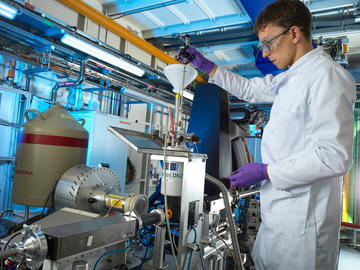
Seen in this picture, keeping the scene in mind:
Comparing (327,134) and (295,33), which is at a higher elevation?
(295,33)

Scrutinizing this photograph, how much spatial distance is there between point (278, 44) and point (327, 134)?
1.44ft

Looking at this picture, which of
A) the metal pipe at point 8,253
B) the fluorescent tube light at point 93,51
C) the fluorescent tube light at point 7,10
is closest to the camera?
the metal pipe at point 8,253

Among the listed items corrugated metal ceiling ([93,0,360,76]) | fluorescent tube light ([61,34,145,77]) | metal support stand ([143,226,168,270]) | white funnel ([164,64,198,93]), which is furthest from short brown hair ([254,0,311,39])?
fluorescent tube light ([61,34,145,77])

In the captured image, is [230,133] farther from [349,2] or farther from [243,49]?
[243,49]

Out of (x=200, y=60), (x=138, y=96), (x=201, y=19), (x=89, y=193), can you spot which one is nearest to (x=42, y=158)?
(x=89, y=193)

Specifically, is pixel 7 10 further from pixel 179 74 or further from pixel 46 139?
pixel 179 74

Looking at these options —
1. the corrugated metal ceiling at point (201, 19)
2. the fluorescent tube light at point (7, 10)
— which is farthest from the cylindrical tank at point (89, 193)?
the corrugated metal ceiling at point (201, 19)

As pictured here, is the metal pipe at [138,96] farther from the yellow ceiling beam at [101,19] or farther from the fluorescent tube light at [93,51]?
the yellow ceiling beam at [101,19]

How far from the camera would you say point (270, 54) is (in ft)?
3.79

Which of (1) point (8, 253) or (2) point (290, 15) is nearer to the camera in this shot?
(1) point (8, 253)

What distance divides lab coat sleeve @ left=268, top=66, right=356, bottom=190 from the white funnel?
0.60 meters

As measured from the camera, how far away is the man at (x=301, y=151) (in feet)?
2.89

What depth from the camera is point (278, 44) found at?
1.10 metres

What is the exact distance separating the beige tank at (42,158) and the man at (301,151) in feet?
3.17
